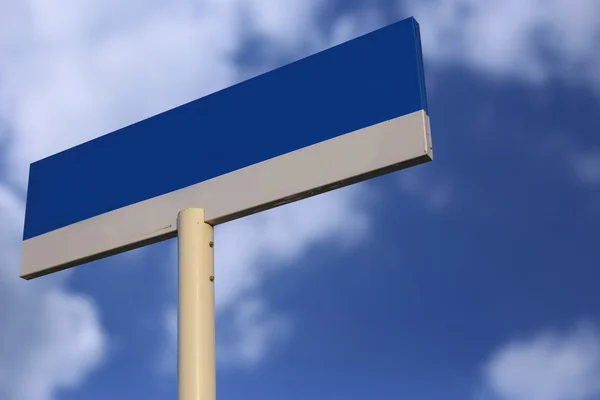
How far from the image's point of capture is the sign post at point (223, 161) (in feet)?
6.07

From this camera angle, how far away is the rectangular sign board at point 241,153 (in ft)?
6.12

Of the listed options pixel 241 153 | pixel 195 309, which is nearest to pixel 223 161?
pixel 241 153

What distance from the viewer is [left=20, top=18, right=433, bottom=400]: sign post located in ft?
6.07

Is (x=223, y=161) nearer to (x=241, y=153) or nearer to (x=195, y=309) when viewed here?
(x=241, y=153)

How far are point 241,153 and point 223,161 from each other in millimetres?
54

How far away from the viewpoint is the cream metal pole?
5.98ft

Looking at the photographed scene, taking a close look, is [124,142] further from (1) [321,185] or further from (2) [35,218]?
(1) [321,185]

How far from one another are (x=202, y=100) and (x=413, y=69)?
632mm

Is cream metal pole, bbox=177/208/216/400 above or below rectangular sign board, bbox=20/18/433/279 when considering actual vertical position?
below

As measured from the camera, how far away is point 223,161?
2.07m

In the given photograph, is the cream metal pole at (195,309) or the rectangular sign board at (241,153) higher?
the rectangular sign board at (241,153)

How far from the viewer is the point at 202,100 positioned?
220 cm

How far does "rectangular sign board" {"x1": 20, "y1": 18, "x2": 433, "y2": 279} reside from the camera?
1.87 metres

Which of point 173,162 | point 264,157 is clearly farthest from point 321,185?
point 173,162
